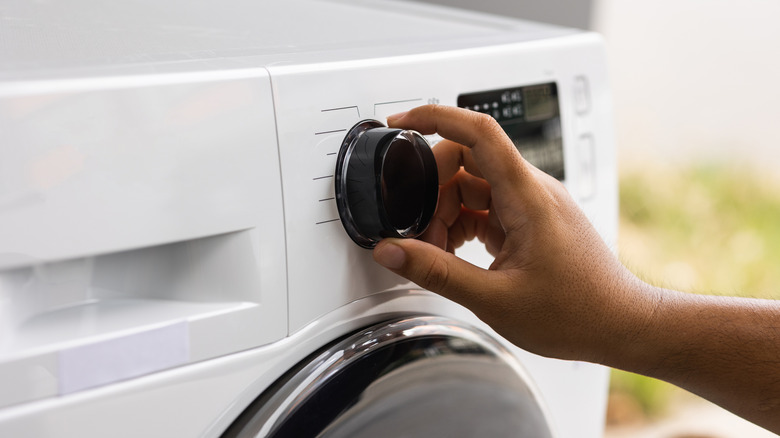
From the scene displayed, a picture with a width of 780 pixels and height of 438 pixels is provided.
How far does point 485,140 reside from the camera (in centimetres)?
42

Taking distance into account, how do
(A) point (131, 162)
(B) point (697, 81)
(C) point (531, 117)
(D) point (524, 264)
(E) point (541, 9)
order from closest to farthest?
(A) point (131, 162) → (D) point (524, 264) → (C) point (531, 117) → (E) point (541, 9) → (B) point (697, 81)

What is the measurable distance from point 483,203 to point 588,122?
18 cm

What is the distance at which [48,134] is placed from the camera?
1.03ft

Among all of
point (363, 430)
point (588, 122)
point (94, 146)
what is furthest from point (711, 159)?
point (94, 146)

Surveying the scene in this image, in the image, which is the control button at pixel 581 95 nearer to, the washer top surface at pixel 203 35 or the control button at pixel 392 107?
the washer top surface at pixel 203 35

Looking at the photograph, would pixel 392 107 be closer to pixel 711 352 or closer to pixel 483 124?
pixel 483 124

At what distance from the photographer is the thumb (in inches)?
16.6

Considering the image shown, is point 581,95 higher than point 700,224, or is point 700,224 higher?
point 581,95

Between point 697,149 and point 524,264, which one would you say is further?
point 697,149

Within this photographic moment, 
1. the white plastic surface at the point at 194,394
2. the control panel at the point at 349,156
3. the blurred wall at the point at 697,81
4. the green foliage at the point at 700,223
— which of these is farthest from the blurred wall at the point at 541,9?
the white plastic surface at the point at 194,394

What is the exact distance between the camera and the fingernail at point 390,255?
42 cm

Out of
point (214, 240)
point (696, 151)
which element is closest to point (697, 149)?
point (696, 151)

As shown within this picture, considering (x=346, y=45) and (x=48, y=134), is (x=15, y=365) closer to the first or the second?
(x=48, y=134)

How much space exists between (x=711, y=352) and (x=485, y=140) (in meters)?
0.23
